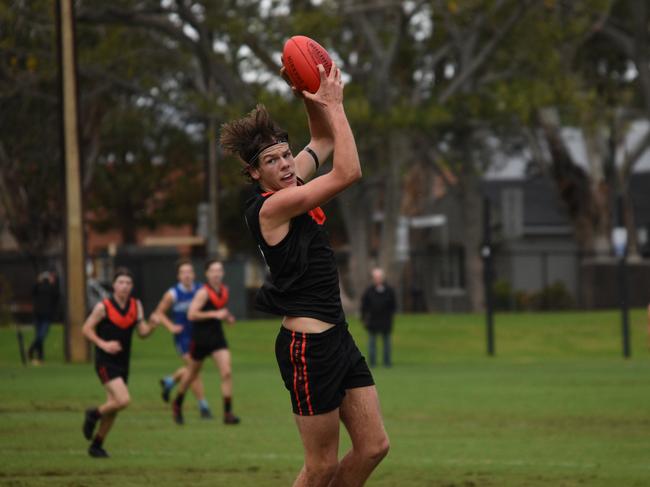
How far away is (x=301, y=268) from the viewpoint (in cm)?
702

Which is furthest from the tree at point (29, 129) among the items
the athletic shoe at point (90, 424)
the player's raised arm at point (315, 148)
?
the player's raised arm at point (315, 148)

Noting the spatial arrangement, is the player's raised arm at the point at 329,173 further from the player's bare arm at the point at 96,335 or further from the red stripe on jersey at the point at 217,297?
the red stripe on jersey at the point at 217,297

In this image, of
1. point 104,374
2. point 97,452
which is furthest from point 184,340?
point 97,452

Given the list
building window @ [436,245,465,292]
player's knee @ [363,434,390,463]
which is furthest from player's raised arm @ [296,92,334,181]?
building window @ [436,245,465,292]

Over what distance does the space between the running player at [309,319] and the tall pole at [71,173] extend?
869 inches

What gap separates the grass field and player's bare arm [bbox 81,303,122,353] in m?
1.04

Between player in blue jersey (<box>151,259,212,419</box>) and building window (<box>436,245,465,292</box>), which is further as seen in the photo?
building window (<box>436,245,465,292</box>)

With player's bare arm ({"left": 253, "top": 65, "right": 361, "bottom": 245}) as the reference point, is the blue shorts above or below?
below

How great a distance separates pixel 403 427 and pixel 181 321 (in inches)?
164

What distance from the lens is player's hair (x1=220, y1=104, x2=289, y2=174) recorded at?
7059mm

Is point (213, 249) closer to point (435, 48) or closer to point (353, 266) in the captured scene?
point (353, 266)

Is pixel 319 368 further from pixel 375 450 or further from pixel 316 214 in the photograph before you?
pixel 316 214

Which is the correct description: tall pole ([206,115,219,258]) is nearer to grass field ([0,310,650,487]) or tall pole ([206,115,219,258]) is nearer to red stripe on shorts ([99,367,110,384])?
grass field ([0,310,650,487])

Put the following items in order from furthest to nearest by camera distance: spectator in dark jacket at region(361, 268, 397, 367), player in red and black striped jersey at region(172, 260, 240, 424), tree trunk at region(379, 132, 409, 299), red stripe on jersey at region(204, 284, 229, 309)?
tree trunk at region(379, 132, 409, 299)
spectator in dark jacket at region(361, 268, 397, 367)
red stripe on jersey at region(204, 284, 229, 309)
player in red and black striped jersey at region(172, 260, 240, 424)
